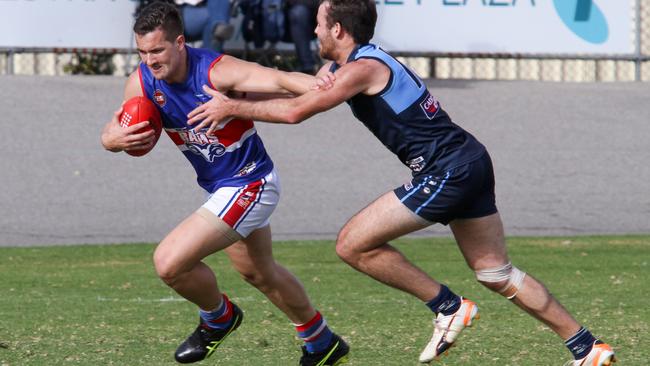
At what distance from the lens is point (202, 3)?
639 inches

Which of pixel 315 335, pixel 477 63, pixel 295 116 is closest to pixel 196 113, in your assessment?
pixel 295 116

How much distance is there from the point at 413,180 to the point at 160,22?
1556 millimetres

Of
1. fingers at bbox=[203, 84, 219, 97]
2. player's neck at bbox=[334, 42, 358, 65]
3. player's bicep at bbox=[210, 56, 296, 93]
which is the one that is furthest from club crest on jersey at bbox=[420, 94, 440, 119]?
fingers at bbox=[203, 84, 219, 97]

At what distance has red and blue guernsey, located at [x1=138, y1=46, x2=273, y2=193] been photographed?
6902 mm

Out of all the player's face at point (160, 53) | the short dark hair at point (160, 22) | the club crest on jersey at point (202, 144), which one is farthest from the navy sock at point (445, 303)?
the short dark hair at point (160, 22)

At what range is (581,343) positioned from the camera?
6777 millimetres

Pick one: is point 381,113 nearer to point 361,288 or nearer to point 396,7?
point 361,288

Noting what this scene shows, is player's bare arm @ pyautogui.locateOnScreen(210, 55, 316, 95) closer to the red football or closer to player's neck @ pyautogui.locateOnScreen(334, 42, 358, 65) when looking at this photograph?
player's neck @ pyautogui.locateOnScreen(334, 42, 358, 65)

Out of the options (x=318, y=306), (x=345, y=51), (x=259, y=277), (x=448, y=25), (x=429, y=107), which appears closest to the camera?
(x=429, y=107)

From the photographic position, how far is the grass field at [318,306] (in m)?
7.68

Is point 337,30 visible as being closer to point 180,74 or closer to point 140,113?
point 180,74

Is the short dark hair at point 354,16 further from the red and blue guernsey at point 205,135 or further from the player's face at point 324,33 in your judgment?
the red and blue guernsey at point 205,135

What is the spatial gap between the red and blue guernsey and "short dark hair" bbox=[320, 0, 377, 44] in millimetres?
697

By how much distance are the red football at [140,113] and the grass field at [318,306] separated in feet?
4.60
